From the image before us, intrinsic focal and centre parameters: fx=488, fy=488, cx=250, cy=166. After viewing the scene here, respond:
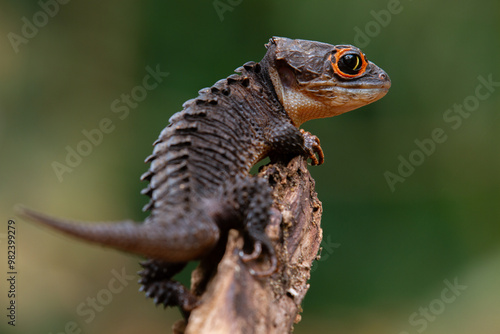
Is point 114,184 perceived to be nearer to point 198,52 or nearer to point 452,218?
point 198,52

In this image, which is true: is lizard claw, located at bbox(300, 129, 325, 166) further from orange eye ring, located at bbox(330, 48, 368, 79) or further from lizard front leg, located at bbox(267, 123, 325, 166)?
orange eye ring, located at bbox(330, 48, 368, 79)

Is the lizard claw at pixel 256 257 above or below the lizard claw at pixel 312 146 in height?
below

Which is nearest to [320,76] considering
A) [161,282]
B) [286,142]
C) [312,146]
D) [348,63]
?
[348,63]

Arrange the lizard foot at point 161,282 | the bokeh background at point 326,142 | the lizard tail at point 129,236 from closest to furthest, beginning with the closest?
the lizard tail at point 129,236, the lizard foot at point 161,282, the bokeh background at point 326,142

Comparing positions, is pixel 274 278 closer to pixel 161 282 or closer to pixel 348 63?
pixel 161 282

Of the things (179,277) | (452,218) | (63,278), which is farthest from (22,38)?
(452,218)

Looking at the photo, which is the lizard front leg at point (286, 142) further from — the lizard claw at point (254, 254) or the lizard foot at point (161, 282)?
the lizard foot at point (161, 282)

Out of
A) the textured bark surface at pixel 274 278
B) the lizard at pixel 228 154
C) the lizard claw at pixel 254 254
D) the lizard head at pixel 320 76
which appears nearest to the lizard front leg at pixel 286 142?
the lizard at pixel 228 154
